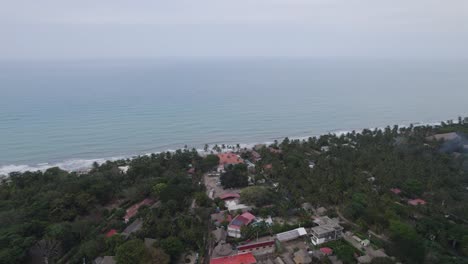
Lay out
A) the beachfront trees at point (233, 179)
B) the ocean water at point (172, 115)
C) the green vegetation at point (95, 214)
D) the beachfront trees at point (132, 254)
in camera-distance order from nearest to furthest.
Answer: the beachfront trees at point (132, 254)
the green vegetation at point (95, 214)
the beachfront trees at point (233, 179)
the ocean water at point (172, 115)

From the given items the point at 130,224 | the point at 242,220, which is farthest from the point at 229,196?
the point at 130,224

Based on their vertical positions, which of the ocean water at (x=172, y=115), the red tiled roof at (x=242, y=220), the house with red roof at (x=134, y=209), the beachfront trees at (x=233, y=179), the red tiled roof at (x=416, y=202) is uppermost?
the ocean water at (x=172, y=115)

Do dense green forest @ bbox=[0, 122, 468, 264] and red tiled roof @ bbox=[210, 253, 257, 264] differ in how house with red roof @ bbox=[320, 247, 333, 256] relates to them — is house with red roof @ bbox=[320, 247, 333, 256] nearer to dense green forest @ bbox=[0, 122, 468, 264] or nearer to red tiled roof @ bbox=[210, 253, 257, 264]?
dense green forest @ bbox=[0, 122, 468, 264]

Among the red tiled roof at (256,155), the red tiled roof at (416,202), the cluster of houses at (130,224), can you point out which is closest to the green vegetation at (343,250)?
the red tiled roof at (416,202)

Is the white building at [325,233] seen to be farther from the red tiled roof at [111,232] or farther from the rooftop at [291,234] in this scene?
the red tiled roof at [111,232]

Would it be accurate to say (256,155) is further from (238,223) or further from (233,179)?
(238,223)

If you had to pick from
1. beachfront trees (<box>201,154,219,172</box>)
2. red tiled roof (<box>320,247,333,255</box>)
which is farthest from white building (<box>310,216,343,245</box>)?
beachfront trees (<box>201,154,219,172</box>)
